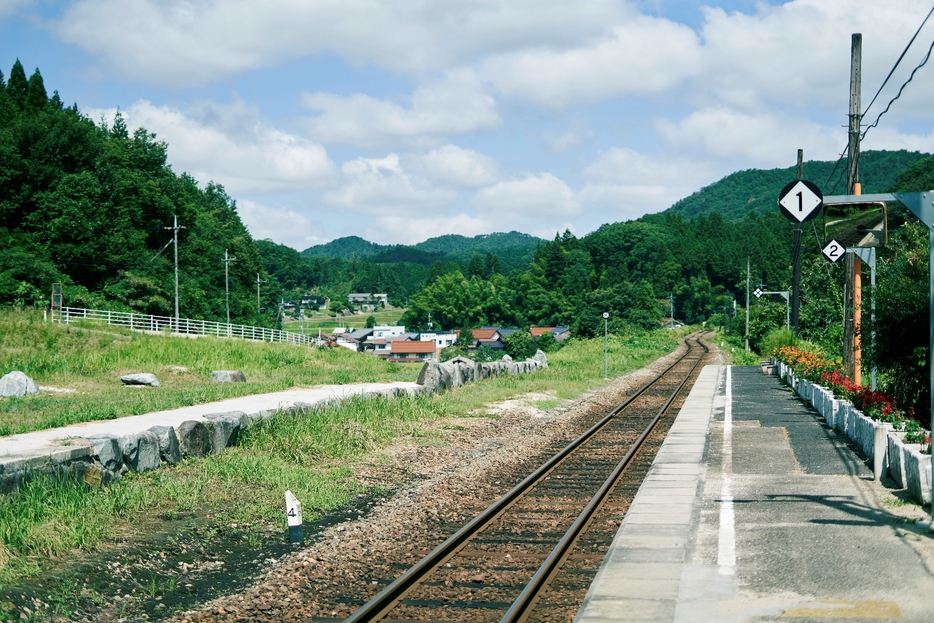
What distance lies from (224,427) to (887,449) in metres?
10.2

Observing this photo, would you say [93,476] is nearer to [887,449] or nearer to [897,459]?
[897,459]

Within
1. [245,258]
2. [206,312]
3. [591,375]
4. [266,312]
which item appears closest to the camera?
[591,375]

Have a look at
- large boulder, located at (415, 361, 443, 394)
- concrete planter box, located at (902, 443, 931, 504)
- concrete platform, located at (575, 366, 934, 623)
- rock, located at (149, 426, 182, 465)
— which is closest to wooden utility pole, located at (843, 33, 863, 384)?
concrete platform, located at (575, 366, 934, 623)

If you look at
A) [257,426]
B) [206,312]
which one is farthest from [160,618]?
[206,312]

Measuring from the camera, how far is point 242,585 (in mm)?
8258

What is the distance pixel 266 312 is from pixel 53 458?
375ft

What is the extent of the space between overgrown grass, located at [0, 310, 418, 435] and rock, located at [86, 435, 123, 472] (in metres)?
2.83

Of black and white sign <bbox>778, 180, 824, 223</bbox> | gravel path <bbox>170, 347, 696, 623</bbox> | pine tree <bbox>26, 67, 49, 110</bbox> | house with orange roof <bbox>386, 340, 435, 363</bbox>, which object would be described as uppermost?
pine tree <bbox>26, 67, 49, 110</bbox>

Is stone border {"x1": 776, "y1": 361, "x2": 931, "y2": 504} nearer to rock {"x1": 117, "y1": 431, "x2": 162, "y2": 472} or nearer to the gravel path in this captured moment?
the gravel path

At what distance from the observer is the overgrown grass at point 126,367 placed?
18.0 meters

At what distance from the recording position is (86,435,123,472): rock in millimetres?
11281

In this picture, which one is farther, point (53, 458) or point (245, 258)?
point (245, 258)

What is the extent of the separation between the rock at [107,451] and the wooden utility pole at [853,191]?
17542mm

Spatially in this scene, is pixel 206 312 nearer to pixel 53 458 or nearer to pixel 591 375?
pixel 591 375
